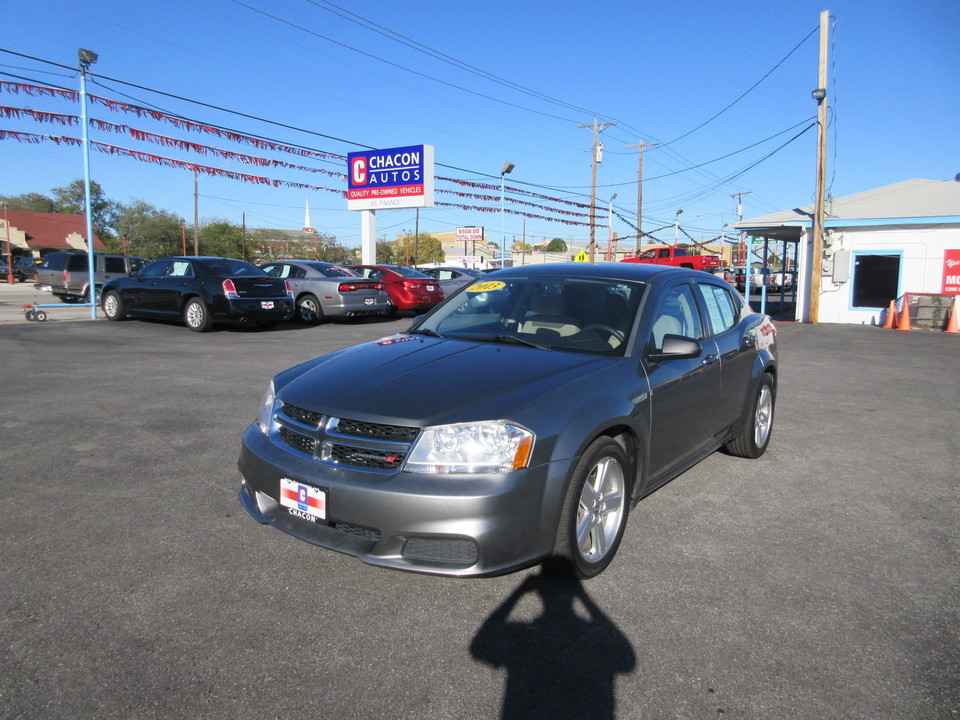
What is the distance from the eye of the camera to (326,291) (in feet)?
53.8

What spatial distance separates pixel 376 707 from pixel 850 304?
20.7 meters

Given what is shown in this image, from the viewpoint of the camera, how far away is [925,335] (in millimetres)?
16047

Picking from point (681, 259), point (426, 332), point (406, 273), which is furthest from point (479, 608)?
point (681, 259)

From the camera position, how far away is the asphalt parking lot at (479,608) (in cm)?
246

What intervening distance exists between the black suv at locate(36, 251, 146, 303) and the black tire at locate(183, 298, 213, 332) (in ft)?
30.7

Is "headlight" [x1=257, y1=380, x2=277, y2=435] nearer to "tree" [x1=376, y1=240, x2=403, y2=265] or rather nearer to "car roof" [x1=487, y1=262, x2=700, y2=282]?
"car roof" [x1=487, y1=262, x2=700, y2=282]

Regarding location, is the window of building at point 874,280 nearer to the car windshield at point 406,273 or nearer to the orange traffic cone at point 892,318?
the orange traffic cone at point 892,318

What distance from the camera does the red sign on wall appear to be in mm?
17797

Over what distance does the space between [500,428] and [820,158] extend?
19687 mm

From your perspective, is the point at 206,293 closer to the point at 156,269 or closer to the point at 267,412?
the point at 156,269

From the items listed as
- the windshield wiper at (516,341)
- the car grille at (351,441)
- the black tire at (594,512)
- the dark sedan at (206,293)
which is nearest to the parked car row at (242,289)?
the dark sedan at (206,293)

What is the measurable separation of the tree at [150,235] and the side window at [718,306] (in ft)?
217

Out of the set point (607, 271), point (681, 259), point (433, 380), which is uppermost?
point (681, 259)

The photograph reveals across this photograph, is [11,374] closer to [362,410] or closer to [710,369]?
[362,410]
